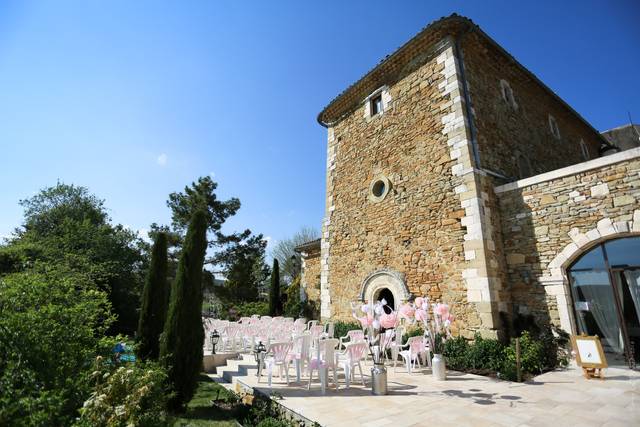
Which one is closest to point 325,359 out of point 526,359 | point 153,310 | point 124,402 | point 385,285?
point 124,402

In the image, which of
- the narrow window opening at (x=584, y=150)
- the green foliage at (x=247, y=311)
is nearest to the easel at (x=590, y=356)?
the narrow window opening at (x=584, y=150)

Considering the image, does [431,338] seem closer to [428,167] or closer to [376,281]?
[376,281]

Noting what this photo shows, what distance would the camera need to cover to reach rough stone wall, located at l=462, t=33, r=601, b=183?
873 cm

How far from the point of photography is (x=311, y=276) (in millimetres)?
14141

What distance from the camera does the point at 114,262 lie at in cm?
1638

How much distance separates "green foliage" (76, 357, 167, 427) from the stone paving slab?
1.88 m

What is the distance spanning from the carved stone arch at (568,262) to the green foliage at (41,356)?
27.6ft

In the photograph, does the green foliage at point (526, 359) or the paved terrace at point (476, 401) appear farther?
the green foliage at point (526, 359)

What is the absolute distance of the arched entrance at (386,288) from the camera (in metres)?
8.80

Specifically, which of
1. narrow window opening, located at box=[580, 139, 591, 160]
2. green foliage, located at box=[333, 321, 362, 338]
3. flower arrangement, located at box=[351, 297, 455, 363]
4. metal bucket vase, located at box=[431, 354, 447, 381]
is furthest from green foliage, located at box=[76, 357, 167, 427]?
narrow window opening, located at box=[580, 139, 591, 160]

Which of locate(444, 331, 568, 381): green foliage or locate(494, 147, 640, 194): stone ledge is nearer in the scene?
locate(444, 331, 568, 381): green foliage

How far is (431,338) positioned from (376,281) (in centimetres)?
344

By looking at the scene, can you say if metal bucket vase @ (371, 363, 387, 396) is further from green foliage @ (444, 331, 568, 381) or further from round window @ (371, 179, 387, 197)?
round window @ (371, 179, 387, 197)

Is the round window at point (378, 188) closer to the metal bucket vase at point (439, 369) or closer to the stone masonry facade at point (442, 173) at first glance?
the stone masonry facade at point (442, 173)
